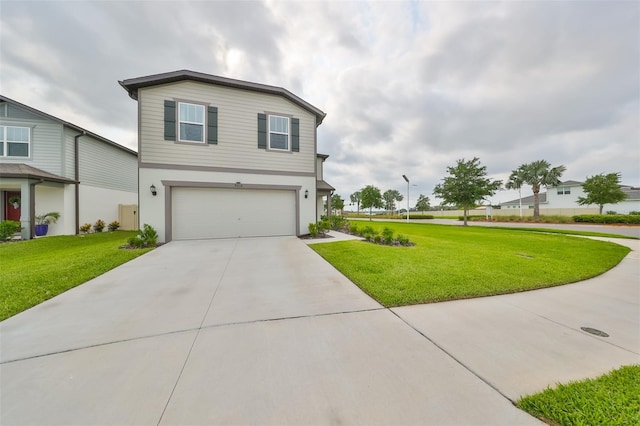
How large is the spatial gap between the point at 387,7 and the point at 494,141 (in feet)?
50.6

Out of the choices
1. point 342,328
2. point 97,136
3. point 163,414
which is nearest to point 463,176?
point 342,328

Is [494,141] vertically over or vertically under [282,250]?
over

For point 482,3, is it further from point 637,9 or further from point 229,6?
point 229,6

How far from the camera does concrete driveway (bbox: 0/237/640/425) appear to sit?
161cm

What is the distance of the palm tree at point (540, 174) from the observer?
2391cm

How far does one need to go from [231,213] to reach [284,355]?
8.17 meters

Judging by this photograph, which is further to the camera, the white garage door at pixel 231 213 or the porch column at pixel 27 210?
the porch column at pixel 27 210

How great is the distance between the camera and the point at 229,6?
830 cm

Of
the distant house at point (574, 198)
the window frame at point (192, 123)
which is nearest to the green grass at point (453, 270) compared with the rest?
the window frame at point (192, 123)

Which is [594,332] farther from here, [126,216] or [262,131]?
[126,216]

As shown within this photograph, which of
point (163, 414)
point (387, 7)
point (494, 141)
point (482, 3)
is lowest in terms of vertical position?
point (163, 414)

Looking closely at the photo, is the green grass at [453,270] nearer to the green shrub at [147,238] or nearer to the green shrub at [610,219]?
the green shrub at [147,238]

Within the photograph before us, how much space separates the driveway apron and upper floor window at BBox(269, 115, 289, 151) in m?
7.50

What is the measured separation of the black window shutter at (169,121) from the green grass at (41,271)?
4.46 m
